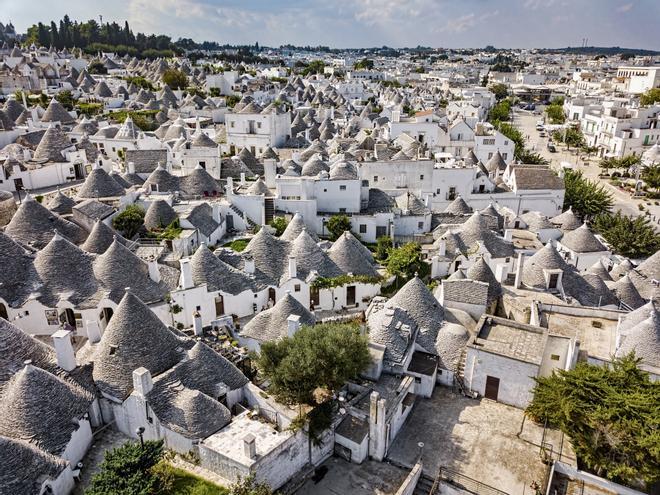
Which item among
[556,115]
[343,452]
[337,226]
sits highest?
[556,115]

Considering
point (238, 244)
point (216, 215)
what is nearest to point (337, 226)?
point (238, 244)

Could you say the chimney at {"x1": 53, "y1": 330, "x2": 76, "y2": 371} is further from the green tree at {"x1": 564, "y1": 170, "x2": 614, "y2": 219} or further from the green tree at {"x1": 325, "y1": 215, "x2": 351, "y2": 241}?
the green tree at {"x1": 564, "y1": 170, "x2": 614, "y2": 219}

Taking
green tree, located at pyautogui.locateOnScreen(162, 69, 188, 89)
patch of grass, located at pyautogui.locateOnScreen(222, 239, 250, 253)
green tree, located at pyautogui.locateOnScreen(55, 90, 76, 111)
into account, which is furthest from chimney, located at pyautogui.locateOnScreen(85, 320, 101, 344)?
green tree, located at pyautogui.locateOnScreen(162, 69, 188, 89)

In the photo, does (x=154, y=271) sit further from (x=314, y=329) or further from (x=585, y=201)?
(x=585, y=201)

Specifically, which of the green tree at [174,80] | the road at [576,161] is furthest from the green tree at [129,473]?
the green tree at [174,80]

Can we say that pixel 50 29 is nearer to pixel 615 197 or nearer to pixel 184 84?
pixel 184 84

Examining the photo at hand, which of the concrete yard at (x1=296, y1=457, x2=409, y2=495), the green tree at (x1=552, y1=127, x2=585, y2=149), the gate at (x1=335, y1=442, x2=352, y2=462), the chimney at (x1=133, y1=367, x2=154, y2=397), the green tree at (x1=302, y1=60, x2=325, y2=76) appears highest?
the green tree at (x1=302, y1=60, x2=325, y2=76)

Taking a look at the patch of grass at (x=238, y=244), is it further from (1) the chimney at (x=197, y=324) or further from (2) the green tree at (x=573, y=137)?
(2) the green tree at (x=573, y=137)
